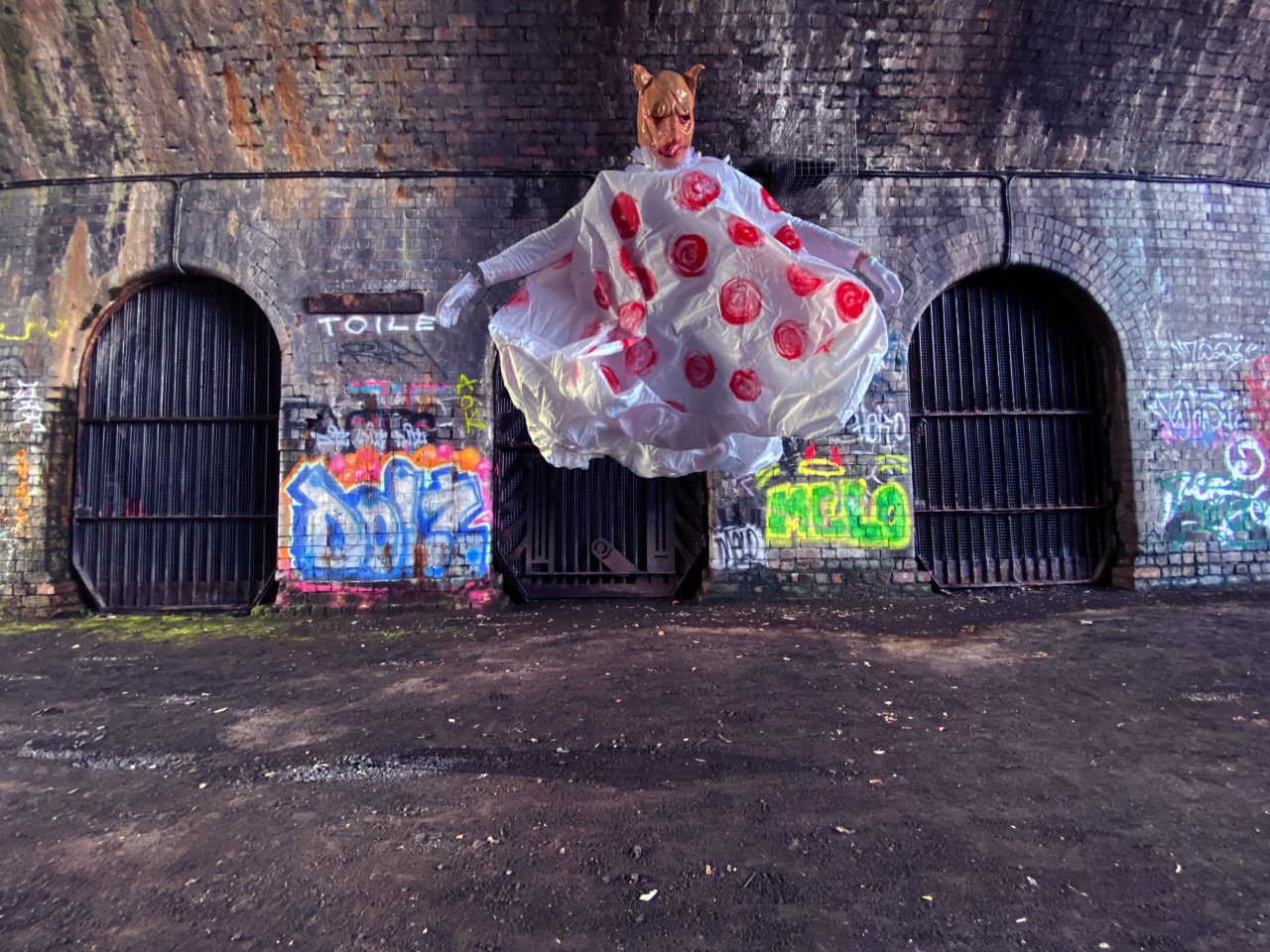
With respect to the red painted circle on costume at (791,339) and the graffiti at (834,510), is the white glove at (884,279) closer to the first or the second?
the red painted circle on costume at (791,339)

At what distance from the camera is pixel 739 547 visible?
6703mm

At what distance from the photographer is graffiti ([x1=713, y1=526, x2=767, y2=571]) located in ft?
22.0

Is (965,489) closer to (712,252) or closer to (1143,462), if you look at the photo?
(1143,462)

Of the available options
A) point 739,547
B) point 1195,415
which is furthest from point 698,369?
point 1195,415

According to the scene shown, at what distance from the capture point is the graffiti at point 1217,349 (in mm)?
7078

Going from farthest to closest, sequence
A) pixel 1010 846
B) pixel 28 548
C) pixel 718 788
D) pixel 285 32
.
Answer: pixel 28 548 < pixel 285 32 < pixel 718 788 < pixel 1010 846

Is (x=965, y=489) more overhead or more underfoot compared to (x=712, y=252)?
more underfoot

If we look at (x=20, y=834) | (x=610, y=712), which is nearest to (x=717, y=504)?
(x=610, y=712)

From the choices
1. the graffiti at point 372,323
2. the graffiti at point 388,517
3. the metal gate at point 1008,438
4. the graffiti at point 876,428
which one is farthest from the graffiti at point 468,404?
the metal gate at point 1008,438

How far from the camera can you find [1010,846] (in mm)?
2125

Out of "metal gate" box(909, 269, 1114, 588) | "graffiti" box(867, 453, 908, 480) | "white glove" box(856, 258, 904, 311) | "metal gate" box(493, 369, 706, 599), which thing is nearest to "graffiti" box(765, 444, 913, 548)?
"graffiti" box(867, 453, 908, 480)

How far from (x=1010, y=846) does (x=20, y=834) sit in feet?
11.0

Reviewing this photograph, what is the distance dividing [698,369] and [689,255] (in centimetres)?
59

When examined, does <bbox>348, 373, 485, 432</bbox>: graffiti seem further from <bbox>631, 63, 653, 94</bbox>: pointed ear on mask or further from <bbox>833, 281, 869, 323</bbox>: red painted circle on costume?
<bbox>833, 281, 869, 323</bbox>: red painted circle on costume
